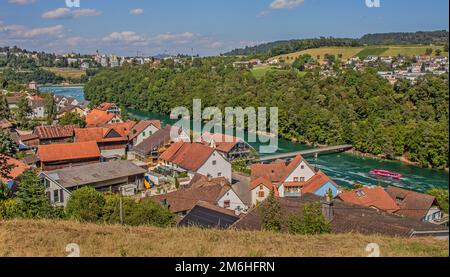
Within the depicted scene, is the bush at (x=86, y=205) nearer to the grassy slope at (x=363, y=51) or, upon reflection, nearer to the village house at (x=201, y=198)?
the village house at (x=201, y=198)

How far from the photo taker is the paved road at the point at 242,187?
13430 millimetres

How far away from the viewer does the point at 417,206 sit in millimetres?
10750

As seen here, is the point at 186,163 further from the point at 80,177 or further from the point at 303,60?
the point at 303,60

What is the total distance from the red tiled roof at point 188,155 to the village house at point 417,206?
6060mm

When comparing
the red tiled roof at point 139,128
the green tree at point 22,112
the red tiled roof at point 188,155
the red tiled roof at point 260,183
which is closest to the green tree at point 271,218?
the red tiled roof at point 260,183

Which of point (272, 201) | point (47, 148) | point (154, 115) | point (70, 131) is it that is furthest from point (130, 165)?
point (154, 115)

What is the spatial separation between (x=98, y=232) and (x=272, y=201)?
9.98ft

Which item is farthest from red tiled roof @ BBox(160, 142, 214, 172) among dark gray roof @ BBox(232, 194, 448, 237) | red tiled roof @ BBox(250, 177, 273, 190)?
dark gray roof @ BBox(232, 194, 448, 237)

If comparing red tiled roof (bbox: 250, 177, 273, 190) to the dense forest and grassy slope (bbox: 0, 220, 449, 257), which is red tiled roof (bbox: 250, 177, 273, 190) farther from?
grassy slope (bbox: 0, 220, 449, 257)

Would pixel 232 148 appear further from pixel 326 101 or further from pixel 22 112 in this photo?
pixel 22 112

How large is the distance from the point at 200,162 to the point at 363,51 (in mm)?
32838

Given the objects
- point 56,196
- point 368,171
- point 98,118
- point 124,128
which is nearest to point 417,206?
point 368,171

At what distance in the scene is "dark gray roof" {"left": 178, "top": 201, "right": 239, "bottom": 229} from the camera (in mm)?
8492
